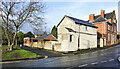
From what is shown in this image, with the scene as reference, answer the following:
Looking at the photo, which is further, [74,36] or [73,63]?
[74,36]

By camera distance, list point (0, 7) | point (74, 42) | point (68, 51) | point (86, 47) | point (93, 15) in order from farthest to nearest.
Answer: point (93, 15), point (86, 47), point (74, 42), point (68, 51), point (0, 7)

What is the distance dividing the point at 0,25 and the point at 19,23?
13.2 feet

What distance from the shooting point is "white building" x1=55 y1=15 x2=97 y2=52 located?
63.6 ft

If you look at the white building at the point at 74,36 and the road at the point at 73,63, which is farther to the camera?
the white building at the point at 74,36

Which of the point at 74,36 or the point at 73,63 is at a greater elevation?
the point at 74,36

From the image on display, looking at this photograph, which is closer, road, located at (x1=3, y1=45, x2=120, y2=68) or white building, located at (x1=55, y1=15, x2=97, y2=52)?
road, located at (x1=3, y1=45, x2=120, y2=68)

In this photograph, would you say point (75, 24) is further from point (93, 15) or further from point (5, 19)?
point (93, 15)

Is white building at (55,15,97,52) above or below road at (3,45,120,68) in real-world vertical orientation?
above

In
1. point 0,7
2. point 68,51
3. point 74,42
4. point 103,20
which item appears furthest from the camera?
point 103,20

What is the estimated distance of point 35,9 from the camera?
1986 centimetres

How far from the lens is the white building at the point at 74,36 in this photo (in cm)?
1938

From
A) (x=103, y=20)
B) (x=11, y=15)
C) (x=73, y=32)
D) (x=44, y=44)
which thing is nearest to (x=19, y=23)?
(x=11, y=15)

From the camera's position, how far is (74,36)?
66.9ft

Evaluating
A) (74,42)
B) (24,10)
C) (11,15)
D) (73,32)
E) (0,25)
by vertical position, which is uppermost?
(24,10)
